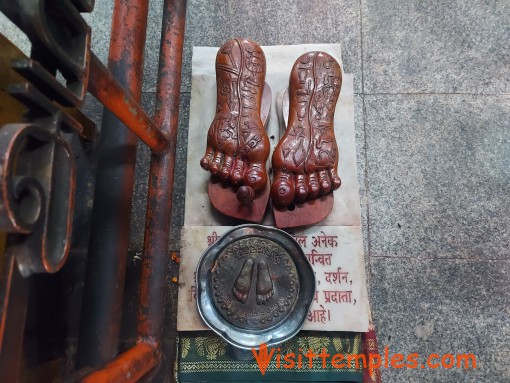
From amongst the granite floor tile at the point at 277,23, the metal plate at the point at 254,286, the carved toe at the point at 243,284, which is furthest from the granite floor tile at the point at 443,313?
the granite floor tile at the point at 277,23

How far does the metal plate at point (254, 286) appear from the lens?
3.72ft

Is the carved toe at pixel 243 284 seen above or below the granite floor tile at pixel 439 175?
below

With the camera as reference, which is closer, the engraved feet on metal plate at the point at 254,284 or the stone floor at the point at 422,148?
the engraved feet on metal plate at the point at 254,284

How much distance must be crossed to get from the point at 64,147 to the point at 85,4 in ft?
0.81

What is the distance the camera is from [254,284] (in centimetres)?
115

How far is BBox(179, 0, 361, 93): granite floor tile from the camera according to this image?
151 centimetres

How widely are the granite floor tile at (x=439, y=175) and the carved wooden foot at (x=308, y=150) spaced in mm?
247

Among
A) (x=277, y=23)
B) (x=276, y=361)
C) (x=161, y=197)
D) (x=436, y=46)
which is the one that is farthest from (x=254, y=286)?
(x=436, y=46)

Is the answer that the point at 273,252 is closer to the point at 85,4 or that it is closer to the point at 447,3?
the point at 85,4

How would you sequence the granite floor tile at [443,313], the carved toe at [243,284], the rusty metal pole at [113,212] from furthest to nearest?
the granite floor tile at [443,313], the carved toe at [243,284], the rusty metal pole at [113,212]

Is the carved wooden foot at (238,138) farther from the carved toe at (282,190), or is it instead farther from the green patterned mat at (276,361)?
the green patterned mat at (276,361)

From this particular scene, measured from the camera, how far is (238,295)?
1136 millimetres

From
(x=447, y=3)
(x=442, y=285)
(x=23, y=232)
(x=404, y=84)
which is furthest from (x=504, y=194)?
(x=23, y=232)

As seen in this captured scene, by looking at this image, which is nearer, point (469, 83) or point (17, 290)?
point (17, 290)
